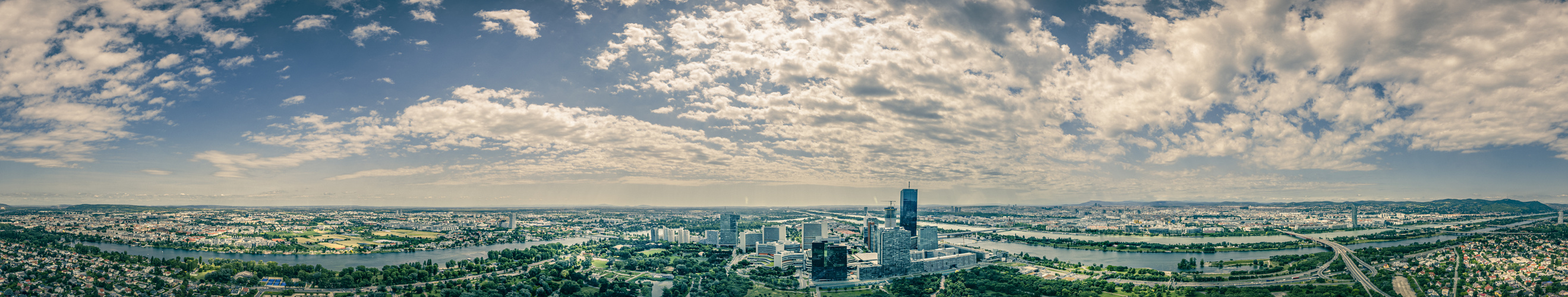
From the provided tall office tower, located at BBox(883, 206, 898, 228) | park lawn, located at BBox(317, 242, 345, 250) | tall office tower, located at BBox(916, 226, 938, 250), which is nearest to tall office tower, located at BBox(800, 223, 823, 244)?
tall office tower, located at BBox(883, 206, 898, 228)

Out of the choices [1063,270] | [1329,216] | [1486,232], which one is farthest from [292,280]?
[1329,216]

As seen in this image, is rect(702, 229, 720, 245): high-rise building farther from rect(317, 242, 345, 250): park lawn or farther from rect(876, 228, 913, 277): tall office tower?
rect(317, 242, 345, 250): park lawn

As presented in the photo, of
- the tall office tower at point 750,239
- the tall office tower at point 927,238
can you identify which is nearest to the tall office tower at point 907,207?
the tall office tower at point 927,238

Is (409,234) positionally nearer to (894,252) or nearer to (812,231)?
(812,231)

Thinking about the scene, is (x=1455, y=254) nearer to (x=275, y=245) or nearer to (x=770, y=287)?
(x=770, y=287)

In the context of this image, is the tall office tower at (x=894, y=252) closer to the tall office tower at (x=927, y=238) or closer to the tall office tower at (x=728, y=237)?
the tall office tower at (x=927, y=238)

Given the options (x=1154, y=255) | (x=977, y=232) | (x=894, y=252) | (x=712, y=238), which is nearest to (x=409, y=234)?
(x=712, y=238)
